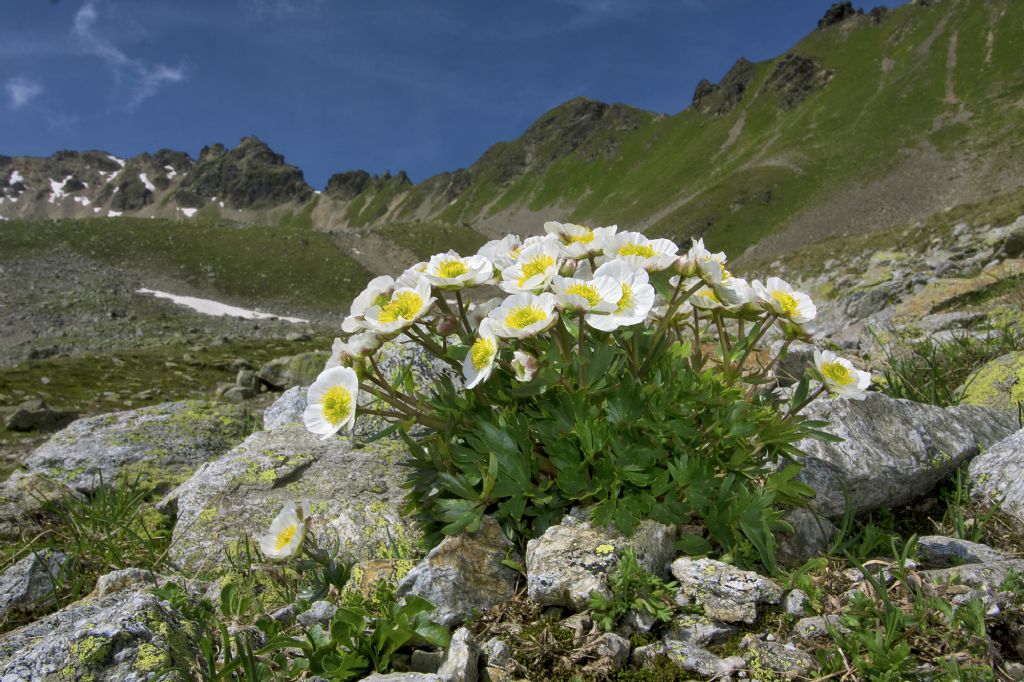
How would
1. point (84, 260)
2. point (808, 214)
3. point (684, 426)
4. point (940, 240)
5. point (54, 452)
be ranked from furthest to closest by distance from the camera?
point (808, 214) → point (84, 260) → point (940, 240) → point (54, 452) → point (684, 426)

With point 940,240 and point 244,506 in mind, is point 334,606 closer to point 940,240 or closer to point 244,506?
point 244,506

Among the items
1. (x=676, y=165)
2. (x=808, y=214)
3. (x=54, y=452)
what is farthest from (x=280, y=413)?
(x=676, y=165)

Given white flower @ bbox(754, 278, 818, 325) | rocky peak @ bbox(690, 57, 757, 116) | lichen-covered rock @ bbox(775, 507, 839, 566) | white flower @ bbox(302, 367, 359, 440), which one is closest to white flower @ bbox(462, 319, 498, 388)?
white flower @ bbox(302, 367, 359, 440)

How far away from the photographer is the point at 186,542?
434 centimetres

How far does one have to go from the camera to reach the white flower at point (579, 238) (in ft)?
11.1

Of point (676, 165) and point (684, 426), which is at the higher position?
point (676, 165)

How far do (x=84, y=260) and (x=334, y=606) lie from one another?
245 ft

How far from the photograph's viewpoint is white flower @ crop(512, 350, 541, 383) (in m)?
3.16

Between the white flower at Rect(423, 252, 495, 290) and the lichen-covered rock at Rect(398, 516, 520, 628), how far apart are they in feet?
4.56

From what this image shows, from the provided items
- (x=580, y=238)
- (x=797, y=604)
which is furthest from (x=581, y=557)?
(x=580, y=238)

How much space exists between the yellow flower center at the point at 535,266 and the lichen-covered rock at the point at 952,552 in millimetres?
2446

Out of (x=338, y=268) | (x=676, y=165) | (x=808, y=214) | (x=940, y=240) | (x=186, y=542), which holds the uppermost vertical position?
(x=676, y=165)

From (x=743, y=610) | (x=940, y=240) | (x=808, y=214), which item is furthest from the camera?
(x=808, y=214)

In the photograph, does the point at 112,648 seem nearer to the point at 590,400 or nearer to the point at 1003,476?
the point at 590,400
